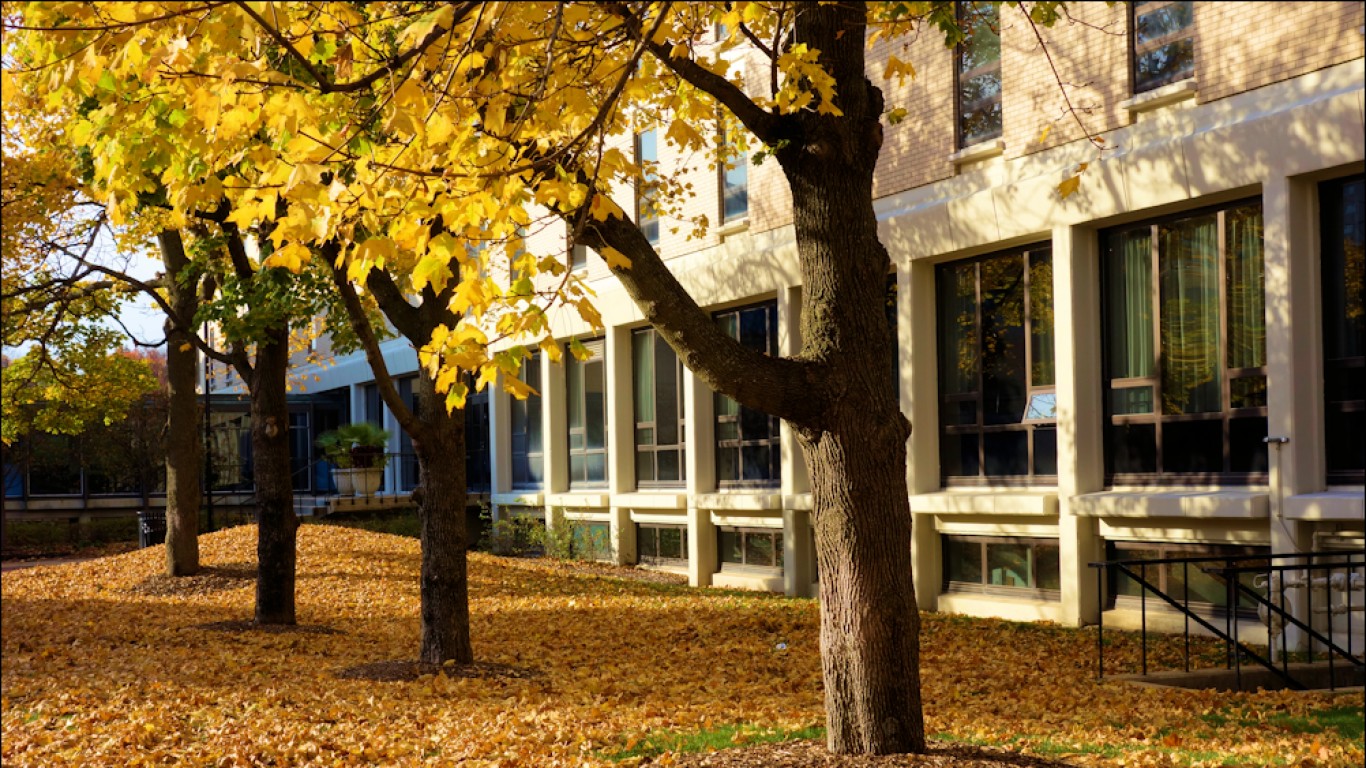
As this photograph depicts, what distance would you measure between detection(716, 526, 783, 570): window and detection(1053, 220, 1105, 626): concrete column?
655 centimetres

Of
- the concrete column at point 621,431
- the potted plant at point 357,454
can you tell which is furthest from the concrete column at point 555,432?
the potted plant at point 357,454

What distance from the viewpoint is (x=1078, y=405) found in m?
14.8

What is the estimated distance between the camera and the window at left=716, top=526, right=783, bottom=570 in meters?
20.9

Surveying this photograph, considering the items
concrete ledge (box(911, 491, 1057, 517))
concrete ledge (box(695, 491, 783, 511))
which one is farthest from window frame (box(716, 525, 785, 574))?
concrete ledge (box(911, 491, 1057, 517))

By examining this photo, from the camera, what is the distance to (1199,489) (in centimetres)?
1377

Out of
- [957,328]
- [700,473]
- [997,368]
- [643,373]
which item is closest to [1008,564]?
[997,368]

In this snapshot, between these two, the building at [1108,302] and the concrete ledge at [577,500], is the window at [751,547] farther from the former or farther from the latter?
the concrete ledge at [577,500]

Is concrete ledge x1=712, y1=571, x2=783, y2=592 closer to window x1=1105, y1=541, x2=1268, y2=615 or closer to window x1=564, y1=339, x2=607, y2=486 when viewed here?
window x1=564, y1=339, x2=607, y2=486

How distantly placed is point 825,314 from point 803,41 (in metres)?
1.65

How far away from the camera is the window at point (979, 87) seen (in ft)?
53.3

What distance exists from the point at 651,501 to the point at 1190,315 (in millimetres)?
11767

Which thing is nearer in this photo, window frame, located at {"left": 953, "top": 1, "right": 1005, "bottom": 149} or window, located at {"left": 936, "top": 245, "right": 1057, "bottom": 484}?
window, located at {"left": 936, "top": 245, "right": 1057, "bottom": 484}

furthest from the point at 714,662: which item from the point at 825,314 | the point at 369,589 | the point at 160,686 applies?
the point at 369,589

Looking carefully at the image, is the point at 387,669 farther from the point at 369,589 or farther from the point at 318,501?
the point at 318,501
